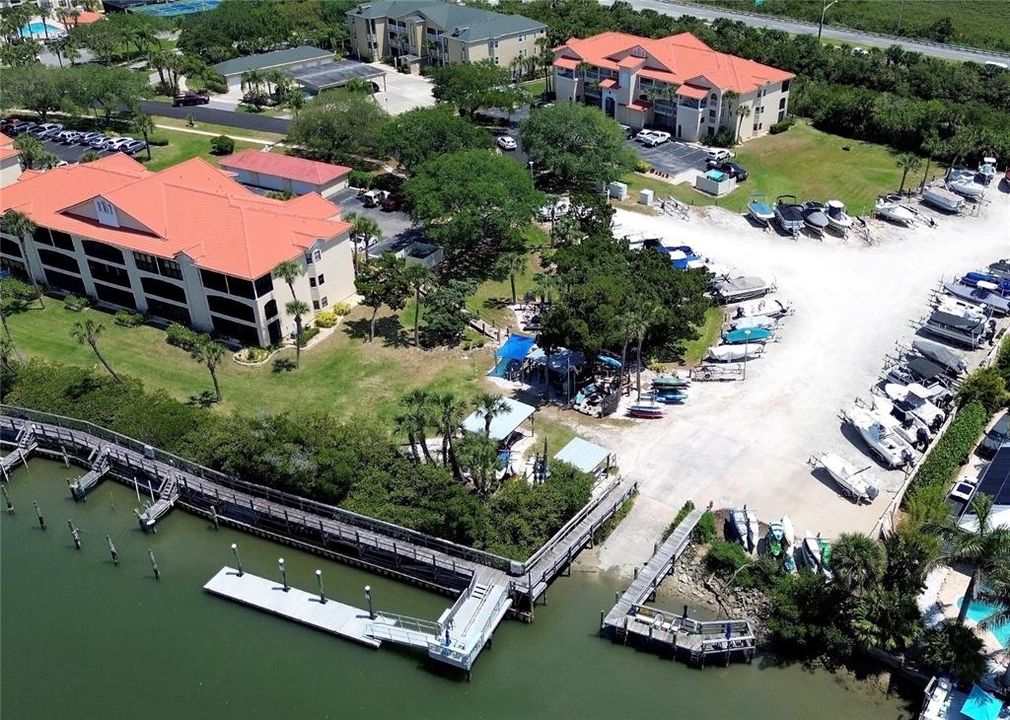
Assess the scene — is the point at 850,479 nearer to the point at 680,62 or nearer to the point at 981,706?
the point at 981,706

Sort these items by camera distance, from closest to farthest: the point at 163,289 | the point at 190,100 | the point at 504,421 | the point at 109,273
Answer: the point at 504,421 → the point at 163,289 → the point at 109,273 → the point at 190,100

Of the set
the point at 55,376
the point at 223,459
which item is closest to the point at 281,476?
the point at 223,459

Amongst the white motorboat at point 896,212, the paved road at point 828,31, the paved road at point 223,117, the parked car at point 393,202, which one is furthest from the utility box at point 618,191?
the paved road at point 828,31

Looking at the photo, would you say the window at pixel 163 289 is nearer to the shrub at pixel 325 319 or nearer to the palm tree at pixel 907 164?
the shrub at pixel 325 319

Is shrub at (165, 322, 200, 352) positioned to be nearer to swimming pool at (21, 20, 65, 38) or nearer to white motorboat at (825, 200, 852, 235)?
white motorboat at (825, 200, 852, 235)

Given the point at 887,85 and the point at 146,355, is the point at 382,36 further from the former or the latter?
the point at 146,355

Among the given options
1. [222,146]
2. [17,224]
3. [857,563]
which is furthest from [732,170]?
[17,224]
